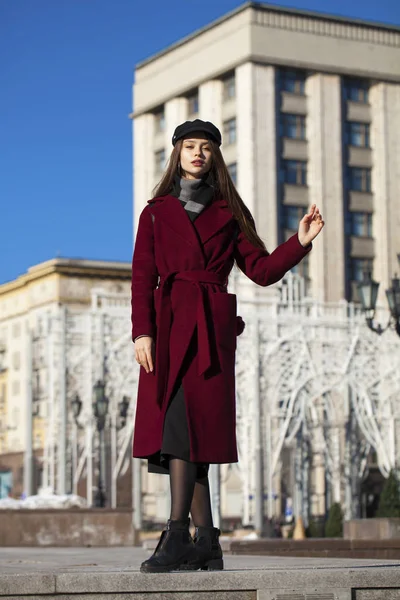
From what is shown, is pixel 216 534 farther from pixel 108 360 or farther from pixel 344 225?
pixel 344 225

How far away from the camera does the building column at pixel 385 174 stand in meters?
75.4

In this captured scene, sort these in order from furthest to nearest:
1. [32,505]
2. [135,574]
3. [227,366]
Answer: [32,505] < [227,366] < [135,574]

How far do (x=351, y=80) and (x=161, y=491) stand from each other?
76.3ft

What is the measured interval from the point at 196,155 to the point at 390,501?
26299 millimetres

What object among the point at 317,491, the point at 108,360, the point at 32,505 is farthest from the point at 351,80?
the point at 32,505

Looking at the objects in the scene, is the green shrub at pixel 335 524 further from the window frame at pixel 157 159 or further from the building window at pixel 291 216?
the window frame at pixel 157 159

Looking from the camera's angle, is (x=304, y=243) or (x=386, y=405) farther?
(x=386, y=405)

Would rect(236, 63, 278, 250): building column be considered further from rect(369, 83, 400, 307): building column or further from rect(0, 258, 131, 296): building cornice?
rect(0, 258, 131, 296): building cornice

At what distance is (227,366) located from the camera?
7242 millimetres

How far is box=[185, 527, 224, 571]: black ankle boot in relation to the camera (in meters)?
7.18

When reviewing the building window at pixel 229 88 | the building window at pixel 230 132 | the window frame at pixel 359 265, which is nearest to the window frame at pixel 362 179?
the window frame at pixel 359 265

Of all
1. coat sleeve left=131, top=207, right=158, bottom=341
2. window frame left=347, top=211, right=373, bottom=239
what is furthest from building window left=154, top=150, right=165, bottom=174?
coat sleeve left=131, top=207, right=158, bottom=341

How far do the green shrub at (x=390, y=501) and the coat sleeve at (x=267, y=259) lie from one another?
943 inches

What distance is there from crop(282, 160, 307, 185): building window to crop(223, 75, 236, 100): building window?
14.8ft
